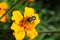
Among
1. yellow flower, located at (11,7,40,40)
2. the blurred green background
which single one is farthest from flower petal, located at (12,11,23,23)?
the blurred green background

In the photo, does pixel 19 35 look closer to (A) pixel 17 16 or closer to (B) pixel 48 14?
(A) pixel 17 16

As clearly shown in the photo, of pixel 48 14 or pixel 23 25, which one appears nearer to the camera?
pixel 23 25

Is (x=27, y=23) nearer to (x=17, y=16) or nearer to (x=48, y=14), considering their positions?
(x=17, y=16)

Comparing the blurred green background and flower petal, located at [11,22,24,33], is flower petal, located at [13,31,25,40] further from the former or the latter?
the blurred green background

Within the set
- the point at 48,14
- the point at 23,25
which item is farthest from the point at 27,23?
the point at 48,14

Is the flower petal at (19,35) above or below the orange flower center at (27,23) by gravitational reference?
below

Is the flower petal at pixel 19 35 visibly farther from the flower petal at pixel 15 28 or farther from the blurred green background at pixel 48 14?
the blurred green background at pixel 48 14

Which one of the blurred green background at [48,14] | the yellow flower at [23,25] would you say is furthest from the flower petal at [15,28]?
the blurred green background at [48,14]

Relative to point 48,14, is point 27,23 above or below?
above
